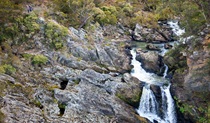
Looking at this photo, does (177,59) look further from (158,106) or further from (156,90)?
(158,106)

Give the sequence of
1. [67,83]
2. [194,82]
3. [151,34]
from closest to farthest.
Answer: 1. [194,82]
2. [67,83]
3. [151,34]

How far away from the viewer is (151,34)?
40062 mm

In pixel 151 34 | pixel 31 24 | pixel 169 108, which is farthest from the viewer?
pixel 151 34

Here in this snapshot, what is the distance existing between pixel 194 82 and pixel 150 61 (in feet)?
29.8

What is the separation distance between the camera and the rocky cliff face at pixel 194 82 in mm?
20375

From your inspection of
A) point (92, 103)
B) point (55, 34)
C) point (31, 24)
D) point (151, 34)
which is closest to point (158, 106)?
point (92, 103)

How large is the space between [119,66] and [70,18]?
1001cm

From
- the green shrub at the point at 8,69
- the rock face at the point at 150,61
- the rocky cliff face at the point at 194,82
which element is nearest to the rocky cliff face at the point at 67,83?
Answer: the green shrub at the point at 8,69

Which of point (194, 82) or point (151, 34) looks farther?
point (151, 34)

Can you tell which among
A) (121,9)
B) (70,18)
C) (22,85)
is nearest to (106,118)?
(22,85)

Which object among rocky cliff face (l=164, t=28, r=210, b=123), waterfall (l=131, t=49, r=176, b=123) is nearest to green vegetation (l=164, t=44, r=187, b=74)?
rocky cliff face (l=164, t=28, r=210, b=123)

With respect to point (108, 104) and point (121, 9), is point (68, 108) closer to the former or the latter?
point (108, 104)

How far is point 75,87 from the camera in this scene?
71.1 feet

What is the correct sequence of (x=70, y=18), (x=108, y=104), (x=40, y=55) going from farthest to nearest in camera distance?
1. (x=70, y=18)
2. (x=40, y=55)
3. (x=108, y=104)
